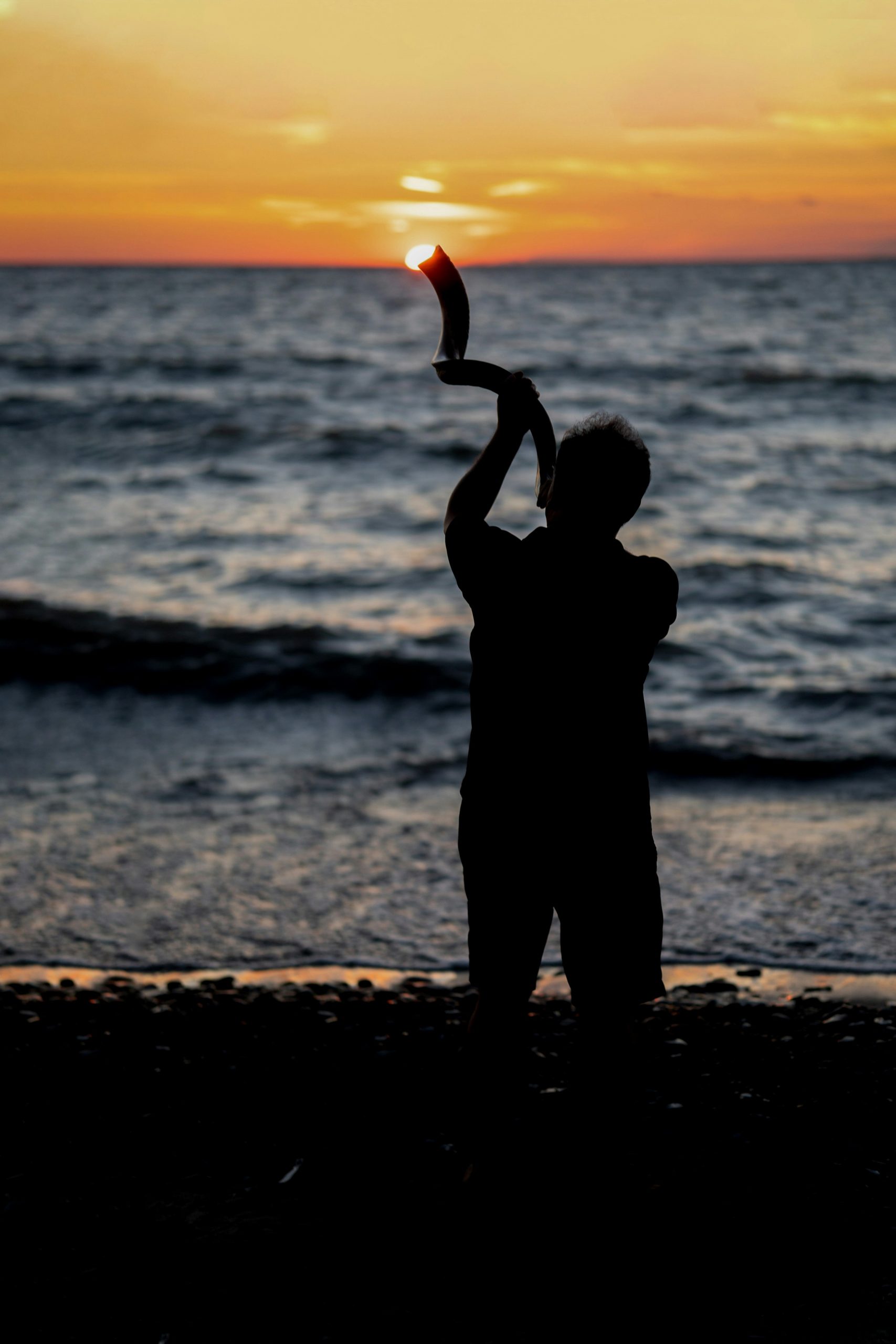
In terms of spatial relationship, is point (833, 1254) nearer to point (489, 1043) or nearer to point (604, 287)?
point (489, 1043)

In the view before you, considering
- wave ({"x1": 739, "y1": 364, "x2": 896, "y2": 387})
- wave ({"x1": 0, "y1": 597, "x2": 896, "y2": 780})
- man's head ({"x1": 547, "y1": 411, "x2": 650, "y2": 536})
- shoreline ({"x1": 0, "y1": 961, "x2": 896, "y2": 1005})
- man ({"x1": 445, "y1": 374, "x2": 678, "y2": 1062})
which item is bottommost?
shoreline ({"x1": 0, "y1": 961, "x2": 896, "y2": 1005})

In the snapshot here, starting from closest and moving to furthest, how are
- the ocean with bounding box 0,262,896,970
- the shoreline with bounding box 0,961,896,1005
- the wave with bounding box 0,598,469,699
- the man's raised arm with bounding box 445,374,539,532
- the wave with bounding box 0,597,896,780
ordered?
the man's raised arm with bounding box 445,374,539,532
the shoreline with bounding box 0,961,896,1005
the ocean with bounding box 0,262,896,970
the wave with bounding box 0,597,896,780
the wave with bounding box 0,598,469,699

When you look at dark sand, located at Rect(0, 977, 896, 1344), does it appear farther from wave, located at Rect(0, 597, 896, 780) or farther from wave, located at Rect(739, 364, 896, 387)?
wave, located at Rect(739, 364, 896, 387)

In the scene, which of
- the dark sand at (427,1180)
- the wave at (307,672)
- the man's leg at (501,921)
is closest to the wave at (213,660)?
the wave at (307,672)

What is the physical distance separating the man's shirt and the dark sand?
84 centimetres

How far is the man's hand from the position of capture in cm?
258

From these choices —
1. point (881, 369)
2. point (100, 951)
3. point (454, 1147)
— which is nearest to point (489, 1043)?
point (454, 1147)

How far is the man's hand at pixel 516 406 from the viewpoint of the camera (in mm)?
2580

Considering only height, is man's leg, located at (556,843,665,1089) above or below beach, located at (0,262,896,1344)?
above

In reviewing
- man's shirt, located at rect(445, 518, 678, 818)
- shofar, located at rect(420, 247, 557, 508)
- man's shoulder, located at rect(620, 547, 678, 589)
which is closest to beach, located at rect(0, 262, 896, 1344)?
man's shirt, located at rect(445, 518, 678, 818)

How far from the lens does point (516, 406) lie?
258cm

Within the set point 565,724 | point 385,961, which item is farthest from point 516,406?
point 385,961

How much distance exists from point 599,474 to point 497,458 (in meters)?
0.24

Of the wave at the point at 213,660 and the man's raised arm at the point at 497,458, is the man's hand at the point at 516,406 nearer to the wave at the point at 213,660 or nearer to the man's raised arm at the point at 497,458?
the man's raised arm at the point at 497,458
